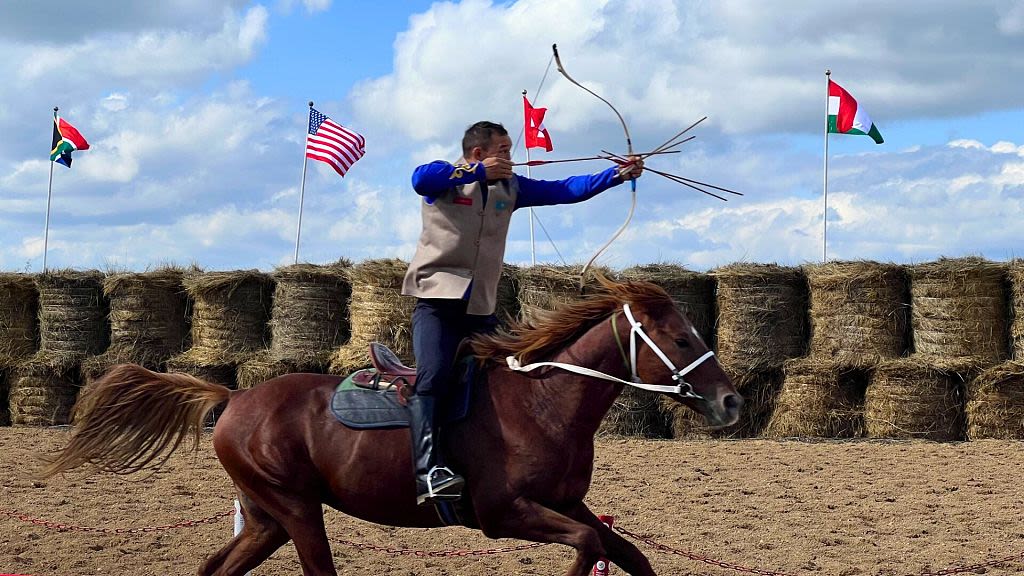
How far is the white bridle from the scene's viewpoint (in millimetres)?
5113

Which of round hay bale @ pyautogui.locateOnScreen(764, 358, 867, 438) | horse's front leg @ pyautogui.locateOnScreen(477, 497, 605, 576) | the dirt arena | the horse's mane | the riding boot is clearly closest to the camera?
horse's front leg @ pyautogui.locateOnScreen(477, 497, 605, 576)

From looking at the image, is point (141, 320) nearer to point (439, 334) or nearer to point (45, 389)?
point (45, 389)

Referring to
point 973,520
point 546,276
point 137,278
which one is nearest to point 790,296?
point 546,276

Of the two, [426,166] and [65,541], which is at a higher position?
[426,166]

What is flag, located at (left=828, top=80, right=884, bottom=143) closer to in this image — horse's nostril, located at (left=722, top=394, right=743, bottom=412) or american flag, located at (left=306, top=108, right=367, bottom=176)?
american flag, located at (left=306, top=108, right=367, bottom=176)

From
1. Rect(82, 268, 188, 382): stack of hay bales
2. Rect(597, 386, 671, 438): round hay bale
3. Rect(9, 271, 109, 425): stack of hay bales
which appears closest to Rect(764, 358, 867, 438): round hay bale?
Rect(597, 386, 671, 438): round hay bale

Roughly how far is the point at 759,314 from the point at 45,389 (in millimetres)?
8644

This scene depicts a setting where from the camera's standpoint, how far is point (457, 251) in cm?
545

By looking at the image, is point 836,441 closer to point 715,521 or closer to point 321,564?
point 715,521

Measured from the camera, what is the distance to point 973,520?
8.56 meters

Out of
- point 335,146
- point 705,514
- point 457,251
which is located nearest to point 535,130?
point 335,146

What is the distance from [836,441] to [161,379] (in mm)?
8351

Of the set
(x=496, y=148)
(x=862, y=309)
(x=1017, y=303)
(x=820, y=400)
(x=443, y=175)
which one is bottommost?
(x=820, y=400)

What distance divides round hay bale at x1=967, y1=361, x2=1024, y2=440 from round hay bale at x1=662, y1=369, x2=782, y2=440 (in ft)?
6.58
